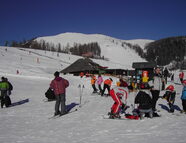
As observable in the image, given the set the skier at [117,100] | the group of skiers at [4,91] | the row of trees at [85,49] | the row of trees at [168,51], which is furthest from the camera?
the row of trees at [168,51]

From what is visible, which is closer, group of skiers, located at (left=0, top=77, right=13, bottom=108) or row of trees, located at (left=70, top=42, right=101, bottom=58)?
group of skiers, located at (left=0, top=77, right=13, bottom=108)

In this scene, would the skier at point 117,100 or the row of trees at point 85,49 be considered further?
the row of trees at point 85,49

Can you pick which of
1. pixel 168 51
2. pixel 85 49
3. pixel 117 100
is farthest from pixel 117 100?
pixel 168 51

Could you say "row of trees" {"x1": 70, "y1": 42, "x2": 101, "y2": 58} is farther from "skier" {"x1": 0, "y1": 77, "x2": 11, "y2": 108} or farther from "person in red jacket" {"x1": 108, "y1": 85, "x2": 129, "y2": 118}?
"person in red jacket" {"x1": 108, "y1": 85, "x2": 129, "y2": 118}

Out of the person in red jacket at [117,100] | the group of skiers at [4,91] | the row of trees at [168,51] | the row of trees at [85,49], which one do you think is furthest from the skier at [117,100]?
the row of trees at [168,51]

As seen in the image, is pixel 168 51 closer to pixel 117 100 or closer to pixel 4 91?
pixel 4 91

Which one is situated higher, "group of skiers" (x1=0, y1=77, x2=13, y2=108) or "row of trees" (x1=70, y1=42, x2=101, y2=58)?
"row of trees" (x1=70, y1=42, x2=101, y2=58)

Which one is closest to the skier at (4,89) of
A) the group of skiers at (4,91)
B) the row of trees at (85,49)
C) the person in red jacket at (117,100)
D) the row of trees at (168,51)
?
the group of skiers at (4,91)

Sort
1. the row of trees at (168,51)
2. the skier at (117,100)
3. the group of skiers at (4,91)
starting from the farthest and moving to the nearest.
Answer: the row of trees at (168,51) < the group of skiers at (4,91) < the skier at (117,100)

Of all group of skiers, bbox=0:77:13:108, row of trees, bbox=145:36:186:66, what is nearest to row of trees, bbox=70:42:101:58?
row of trees, bbox=145:36:186:66

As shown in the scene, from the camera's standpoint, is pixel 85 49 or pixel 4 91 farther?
pixel 85 49

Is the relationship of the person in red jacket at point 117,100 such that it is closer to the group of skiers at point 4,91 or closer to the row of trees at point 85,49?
the group of skiers at point 4,91

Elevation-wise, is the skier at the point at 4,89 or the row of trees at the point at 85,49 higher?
the row of trees at the point at 85,49

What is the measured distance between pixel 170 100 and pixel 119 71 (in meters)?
53.8
